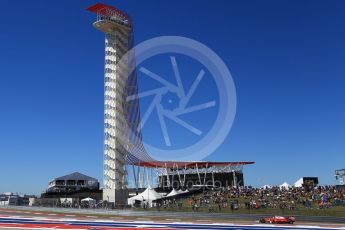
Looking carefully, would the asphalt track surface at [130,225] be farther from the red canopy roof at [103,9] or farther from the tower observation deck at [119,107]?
the red canopy roof at [103,9]

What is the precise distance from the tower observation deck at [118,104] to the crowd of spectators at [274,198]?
29617 millimetres

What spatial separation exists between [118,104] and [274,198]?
46968 mm

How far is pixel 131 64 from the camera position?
97250 millimetres

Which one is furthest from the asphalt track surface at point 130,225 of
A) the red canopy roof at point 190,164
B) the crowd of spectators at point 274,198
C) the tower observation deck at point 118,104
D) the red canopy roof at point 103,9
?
the red canopy roof at point 190,164

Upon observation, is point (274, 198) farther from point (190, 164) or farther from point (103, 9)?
point (190, 164)

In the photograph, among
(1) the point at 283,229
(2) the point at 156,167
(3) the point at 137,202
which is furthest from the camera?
(2) the point at 156,167

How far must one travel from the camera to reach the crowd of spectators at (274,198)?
4762cm

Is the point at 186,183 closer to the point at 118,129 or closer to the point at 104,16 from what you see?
the point at 118,129

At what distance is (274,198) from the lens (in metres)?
53.9

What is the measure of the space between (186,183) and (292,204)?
7649 cm

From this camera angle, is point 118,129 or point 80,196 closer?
point 80,196

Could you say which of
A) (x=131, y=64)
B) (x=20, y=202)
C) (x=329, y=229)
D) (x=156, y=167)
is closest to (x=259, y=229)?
(x=329, y=229)

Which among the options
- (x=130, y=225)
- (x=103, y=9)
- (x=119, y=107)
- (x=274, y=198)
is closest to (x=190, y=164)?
(x=119, y=107)

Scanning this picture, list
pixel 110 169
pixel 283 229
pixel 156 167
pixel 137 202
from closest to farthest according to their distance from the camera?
1. pixel 283 229
2. pixel 137 202
3. pixel 110 169
4. pixel 156 167
